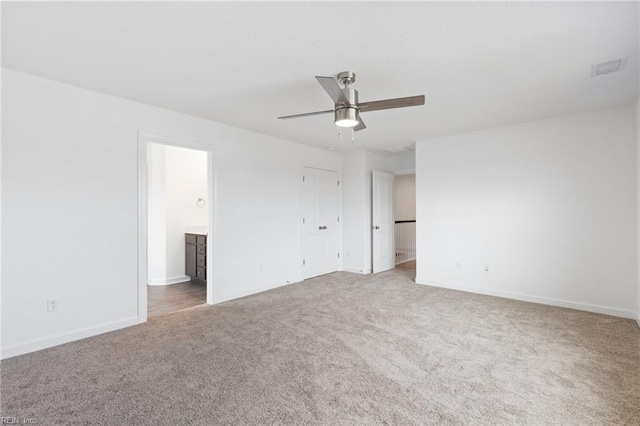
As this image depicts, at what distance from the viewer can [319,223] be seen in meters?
5.93

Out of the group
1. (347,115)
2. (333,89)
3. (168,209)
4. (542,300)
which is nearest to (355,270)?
(542,300)

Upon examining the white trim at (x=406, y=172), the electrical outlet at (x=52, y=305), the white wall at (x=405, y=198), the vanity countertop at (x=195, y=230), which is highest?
the white trim at (x=406, y=172)

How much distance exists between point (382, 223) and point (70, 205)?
16.4 feet

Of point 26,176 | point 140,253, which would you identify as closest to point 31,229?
point 26,176

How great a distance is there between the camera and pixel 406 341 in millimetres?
2967

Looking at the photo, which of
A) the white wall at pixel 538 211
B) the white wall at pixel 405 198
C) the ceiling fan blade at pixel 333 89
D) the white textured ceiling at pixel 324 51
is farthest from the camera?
the white wall at pixel 405 198

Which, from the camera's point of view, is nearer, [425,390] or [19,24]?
[19,24]

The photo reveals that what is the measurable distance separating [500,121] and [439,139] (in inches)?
40.4

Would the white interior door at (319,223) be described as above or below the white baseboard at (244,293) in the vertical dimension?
above

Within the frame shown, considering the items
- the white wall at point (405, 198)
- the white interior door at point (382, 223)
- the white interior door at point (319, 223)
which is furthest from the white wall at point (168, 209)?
the white wall at point (405, 198)

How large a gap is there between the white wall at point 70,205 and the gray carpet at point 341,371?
0.97 feet

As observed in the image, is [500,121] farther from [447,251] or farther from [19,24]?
[19,24]

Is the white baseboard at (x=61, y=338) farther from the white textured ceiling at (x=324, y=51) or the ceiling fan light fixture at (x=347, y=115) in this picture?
the ceiling fan light fixture at (x=347, y=115)

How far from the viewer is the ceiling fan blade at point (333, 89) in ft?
7.29
